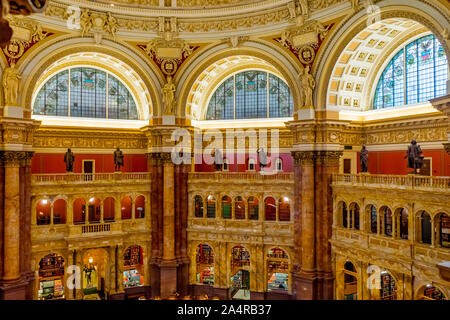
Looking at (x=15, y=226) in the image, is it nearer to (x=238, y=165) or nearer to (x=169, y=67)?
(x=169, y=67)

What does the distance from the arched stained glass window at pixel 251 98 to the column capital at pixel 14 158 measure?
15.0 meters

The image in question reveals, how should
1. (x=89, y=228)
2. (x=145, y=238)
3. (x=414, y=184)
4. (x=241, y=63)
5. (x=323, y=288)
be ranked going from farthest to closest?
(x=241, y=63)
(x=145, y=238)
(x=89, y=228)
(x=323, y=288)
(x=414, y=184)

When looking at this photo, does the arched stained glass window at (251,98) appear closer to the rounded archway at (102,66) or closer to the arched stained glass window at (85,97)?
the rounded archway at (102,66)

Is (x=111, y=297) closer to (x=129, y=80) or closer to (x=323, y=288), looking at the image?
(x=323, y=288)

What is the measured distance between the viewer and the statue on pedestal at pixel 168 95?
96.8ft

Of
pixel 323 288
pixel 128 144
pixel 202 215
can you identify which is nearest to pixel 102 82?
pixel 128 144

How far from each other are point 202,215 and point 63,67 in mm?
16404

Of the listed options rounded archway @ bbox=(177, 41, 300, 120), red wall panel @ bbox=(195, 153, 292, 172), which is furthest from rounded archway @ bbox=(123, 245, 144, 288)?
rounded archway @ bbox=(177, 41, 300, 120)

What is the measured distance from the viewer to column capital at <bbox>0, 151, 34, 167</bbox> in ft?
80.5

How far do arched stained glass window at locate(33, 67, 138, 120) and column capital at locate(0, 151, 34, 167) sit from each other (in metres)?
5.71

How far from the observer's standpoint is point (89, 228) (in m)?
28.3

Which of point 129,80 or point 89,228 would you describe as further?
point 129,80

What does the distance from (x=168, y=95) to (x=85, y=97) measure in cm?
752

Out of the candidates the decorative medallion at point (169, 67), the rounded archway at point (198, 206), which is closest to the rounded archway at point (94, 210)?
the rounded archway at point (198, 206)
